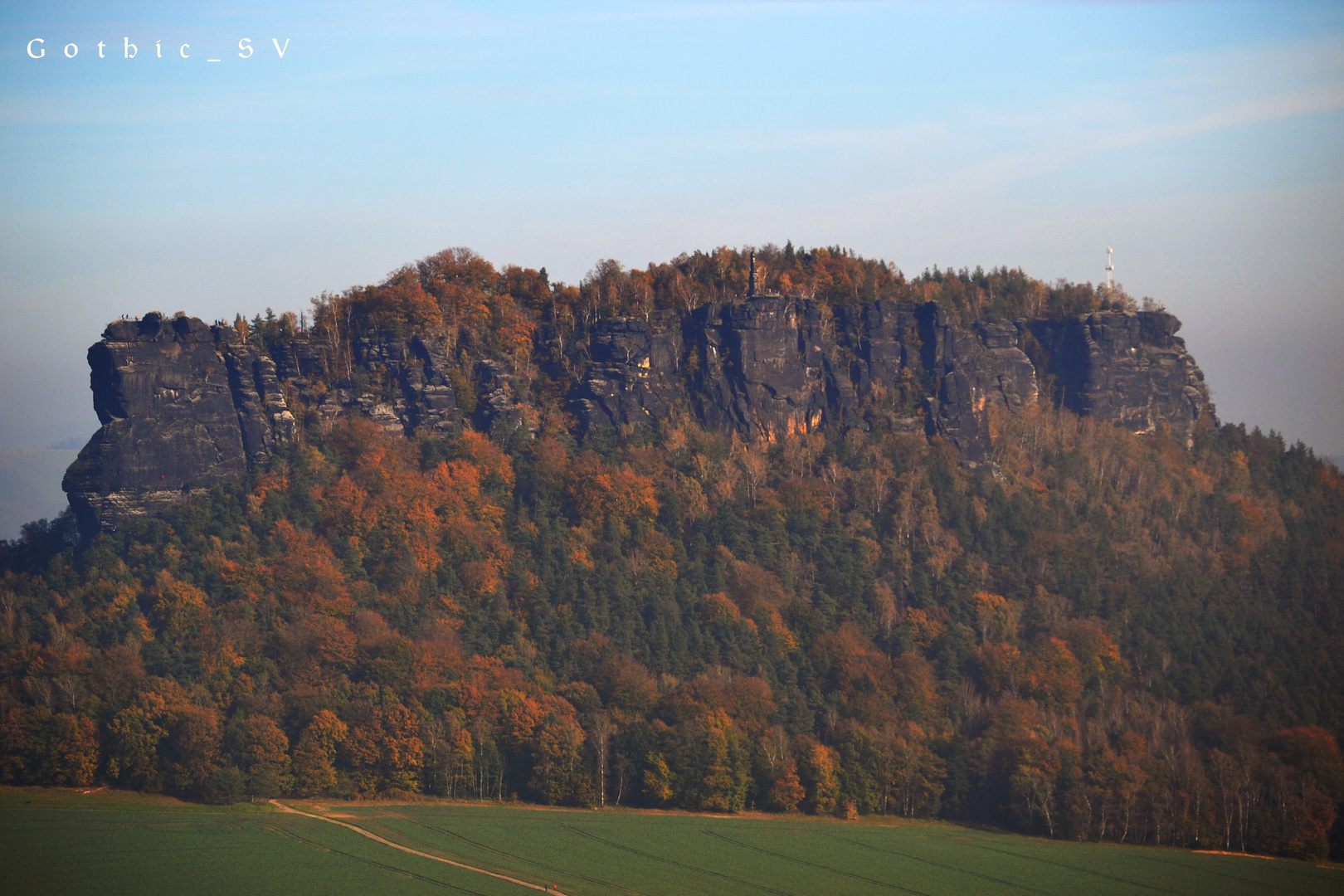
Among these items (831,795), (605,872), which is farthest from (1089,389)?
(605,872)

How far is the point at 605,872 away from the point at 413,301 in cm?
6928

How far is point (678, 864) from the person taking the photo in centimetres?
9569

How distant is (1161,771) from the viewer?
4250 inches

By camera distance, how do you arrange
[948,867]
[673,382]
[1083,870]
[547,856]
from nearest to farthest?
[547,856], [1083,870], [948,867], [673,382]

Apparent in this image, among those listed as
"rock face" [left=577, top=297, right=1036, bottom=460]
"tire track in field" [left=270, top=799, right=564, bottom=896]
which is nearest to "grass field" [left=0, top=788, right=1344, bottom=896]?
"tire track in field" [left=270, top=799, right=564, bottom=896]

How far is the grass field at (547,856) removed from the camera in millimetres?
90250

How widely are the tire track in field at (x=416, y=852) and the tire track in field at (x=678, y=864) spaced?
31.4 feet

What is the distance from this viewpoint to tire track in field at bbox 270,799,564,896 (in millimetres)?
89625

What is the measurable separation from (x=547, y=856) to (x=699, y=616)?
37198 mm

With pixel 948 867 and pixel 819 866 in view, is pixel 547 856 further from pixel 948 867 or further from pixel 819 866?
pixel 948 867

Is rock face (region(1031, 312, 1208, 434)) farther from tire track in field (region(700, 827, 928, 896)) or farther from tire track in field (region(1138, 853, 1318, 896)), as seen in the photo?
tire track in field (region(700, 827, 928, 896))

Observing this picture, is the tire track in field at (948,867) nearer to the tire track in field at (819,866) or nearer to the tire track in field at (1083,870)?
the tire track in field at (1083,870)

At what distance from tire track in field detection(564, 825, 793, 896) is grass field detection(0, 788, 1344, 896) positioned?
0.14m

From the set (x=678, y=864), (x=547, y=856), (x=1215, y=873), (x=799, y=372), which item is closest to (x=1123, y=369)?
(x=799, y=372)
